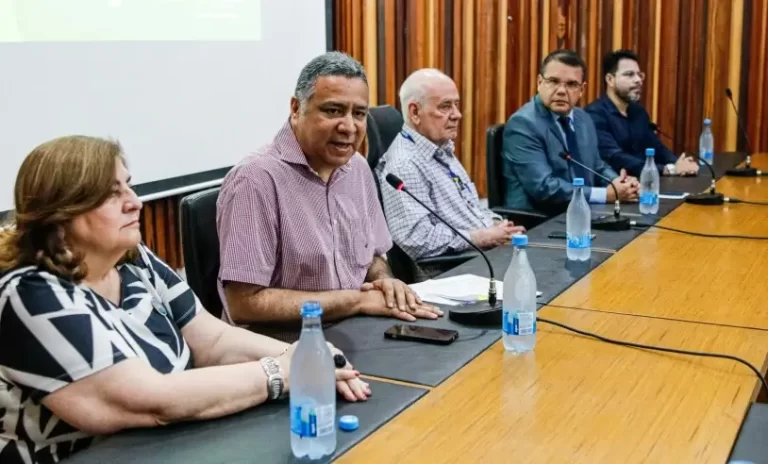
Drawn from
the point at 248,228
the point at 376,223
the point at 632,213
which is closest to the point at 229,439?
the point at 248,228

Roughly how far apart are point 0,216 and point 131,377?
1643 millimetres

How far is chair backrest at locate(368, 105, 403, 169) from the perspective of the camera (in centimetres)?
312

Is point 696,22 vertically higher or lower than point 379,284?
higher

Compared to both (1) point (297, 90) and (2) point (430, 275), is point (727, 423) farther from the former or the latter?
(2) point (430, 275)

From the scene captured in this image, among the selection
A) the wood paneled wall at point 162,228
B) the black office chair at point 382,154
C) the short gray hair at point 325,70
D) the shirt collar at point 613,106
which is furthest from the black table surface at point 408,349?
the shirt collar at point 613,106

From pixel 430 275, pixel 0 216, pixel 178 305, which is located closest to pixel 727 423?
pixel 178 305

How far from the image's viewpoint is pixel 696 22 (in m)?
5.04

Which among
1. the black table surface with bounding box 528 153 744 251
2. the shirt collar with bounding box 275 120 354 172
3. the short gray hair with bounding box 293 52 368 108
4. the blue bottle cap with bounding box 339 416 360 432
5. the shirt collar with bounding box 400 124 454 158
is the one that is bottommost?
the black table surface with bounding box 528 153 744 251

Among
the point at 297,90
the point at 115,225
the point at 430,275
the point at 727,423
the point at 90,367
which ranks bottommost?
the point at 430,275

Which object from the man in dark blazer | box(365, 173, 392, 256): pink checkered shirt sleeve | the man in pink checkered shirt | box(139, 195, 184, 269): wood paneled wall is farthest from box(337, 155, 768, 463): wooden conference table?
the man in dark blazer

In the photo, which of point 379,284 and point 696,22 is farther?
point 696,22

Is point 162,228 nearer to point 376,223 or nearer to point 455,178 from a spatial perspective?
point 455,178

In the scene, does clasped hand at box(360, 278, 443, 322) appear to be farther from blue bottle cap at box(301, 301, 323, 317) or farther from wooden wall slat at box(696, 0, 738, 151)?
wooden wall slat at box(696, 0, 738, 151)

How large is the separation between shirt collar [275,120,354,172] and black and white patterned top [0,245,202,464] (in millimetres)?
745
